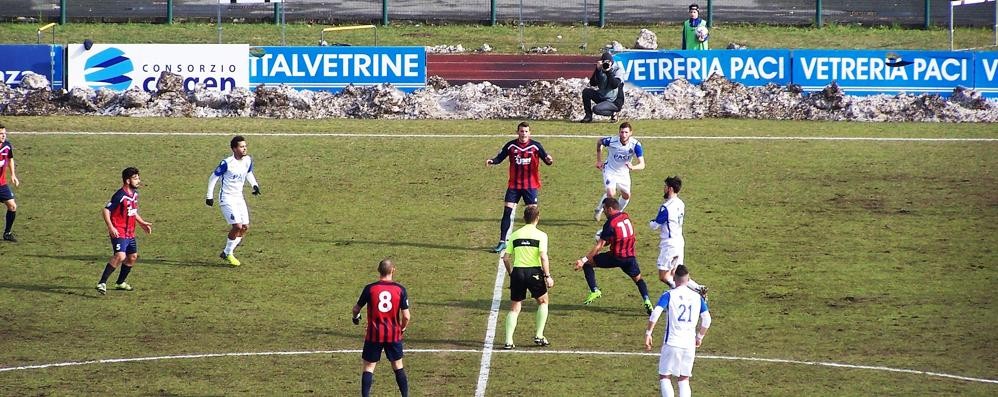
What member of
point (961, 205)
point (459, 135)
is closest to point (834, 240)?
point (961, 205)

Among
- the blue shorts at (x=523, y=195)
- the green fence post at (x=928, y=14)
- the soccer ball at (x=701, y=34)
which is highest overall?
the green fence post at (x=928, y=14)

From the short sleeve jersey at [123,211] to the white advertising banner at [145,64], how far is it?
1820cm

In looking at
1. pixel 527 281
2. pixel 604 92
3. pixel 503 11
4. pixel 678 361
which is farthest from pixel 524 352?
pixel 503 11

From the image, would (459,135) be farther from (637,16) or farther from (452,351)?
(637,16)

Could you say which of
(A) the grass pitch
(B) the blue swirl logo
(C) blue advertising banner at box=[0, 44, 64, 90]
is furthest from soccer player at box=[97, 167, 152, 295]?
(C) blue advertising banner at box=[0, 44, 64, 90]

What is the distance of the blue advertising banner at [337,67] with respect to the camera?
136 ft

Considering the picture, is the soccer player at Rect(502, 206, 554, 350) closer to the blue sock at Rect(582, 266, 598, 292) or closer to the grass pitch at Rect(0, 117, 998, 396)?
the grass pitch at Rect(0, 117, 998, 396)

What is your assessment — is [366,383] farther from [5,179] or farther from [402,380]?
[5,179]

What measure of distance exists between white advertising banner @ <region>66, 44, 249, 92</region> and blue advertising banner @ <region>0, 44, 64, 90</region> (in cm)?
31

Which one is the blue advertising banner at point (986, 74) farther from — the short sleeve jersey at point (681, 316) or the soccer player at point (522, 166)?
the short sleeve jersey at point (681, 316)

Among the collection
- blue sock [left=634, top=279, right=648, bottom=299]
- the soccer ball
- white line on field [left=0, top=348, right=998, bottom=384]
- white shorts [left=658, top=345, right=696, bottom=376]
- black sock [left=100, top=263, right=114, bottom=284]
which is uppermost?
the soccer ball

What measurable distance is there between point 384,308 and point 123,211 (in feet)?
24.2

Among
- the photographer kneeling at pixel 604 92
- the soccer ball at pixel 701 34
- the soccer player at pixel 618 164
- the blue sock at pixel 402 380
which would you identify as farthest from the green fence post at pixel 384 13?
the blue sock at pixel 402 380

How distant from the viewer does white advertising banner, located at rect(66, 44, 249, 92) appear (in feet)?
134
